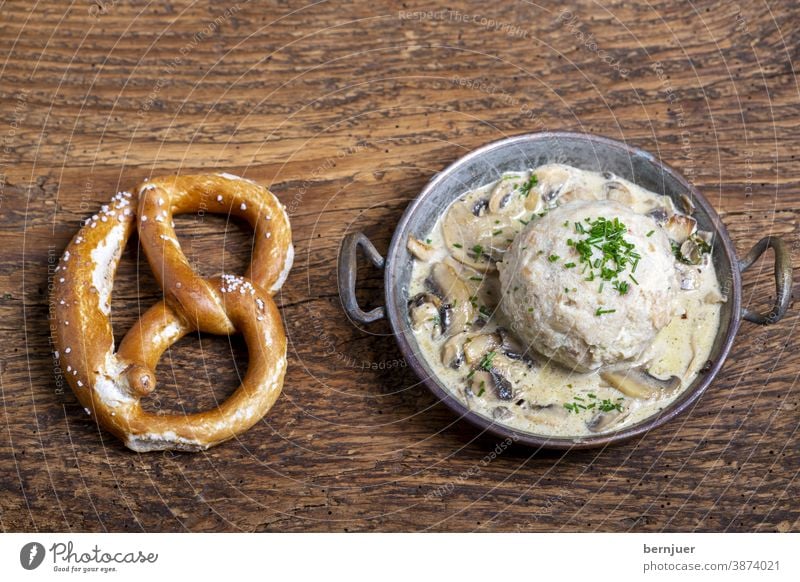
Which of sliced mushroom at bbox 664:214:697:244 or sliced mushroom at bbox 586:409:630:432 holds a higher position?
sliced mushroom at bbox 664:214:697:244

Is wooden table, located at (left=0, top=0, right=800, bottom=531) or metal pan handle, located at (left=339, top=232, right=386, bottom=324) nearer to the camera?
metal pan handle, located at (left=339, top=232, right=386, bottom=324)

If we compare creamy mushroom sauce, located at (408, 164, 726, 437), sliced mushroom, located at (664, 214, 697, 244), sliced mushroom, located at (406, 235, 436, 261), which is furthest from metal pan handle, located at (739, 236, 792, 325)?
→ sliced mushroom, located at (406, 235, 436, 261)

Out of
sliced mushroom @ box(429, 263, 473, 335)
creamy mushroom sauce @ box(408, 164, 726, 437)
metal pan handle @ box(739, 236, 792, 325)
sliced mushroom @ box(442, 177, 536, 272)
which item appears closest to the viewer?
metal pan handle @ box(739, 236, 792, 325)

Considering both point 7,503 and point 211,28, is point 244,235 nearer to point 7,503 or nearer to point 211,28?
point 211,28

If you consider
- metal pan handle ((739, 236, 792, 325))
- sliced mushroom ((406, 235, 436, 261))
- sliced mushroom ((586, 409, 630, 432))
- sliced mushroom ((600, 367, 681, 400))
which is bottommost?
sliced mushroom ((586, 409, 630, 432))

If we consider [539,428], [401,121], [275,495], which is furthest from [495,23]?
[275,495]

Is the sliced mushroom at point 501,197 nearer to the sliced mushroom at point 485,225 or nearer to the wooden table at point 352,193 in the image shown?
the sliced mushroom at point 485,225

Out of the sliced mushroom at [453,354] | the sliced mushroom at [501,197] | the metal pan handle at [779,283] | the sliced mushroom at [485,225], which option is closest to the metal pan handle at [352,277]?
the sliced mushroom at [453,354]

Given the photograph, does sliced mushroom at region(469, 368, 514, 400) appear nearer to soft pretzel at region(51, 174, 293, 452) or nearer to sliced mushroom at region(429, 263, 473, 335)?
sliced mushroom at region(429, 263, 473, 335)
